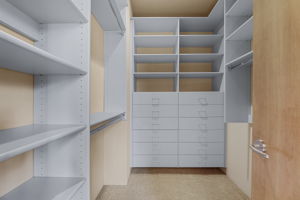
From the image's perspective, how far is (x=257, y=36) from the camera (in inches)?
42.1

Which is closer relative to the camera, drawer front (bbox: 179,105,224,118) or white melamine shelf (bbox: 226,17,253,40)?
white melamine shelf (bbox: 226,17,253,40)

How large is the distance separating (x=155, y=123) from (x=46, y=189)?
2.03 m

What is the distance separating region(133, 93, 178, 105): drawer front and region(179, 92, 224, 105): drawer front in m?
0.12

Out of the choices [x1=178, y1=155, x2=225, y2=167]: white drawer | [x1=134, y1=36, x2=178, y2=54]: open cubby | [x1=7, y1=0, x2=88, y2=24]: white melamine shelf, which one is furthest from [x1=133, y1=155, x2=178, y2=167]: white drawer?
[x1=7, y1=0, x2=88, y2=24]: white melamine shelf

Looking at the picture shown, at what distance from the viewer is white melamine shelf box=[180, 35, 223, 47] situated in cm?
294

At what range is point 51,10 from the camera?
3.08 ft

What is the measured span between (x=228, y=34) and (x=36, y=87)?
2441 millimetres

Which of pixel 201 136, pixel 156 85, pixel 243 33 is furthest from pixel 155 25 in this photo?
pixel 201 136

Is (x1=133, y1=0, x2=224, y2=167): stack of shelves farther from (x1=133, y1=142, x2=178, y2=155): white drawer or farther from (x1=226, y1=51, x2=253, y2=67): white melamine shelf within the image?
(x1=226, y1=51, x2=253, y2=67): white melamine shelf

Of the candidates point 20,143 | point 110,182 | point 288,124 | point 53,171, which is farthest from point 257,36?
point 110,182

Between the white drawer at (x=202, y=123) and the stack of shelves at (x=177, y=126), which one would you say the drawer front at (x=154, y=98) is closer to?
the stack of shelves at (x=177, y=126)

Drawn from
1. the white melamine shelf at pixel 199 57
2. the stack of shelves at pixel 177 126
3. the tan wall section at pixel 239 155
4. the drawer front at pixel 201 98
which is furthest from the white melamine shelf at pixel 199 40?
the tan wall section at pixel 239 155

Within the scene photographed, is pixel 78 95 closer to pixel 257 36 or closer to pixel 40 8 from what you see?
pixel 40 8

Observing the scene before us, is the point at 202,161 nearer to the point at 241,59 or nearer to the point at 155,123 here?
the point at 155,123
